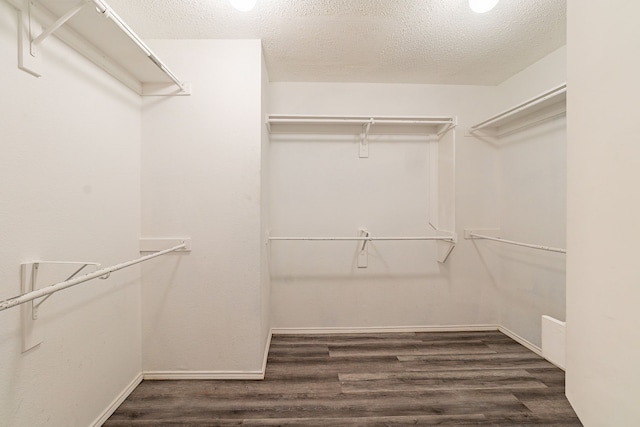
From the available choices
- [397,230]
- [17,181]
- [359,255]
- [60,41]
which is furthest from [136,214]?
[397,230]

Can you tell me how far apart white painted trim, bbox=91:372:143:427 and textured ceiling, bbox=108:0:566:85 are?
2362mm

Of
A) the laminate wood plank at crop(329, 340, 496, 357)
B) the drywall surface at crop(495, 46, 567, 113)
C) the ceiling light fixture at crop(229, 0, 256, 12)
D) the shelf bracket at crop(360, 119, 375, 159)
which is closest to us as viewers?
the ceiling light fixture at crop(229, 0, 256, 12)

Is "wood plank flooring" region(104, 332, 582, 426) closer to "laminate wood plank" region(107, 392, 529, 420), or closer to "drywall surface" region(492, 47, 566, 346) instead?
"laminate wood plank" region(107, 392, 529, 420)

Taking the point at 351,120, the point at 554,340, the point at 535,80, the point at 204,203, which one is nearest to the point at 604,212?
the point at 554,340

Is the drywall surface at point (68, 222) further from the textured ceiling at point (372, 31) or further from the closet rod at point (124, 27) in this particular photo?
the textured ceiling at point (372, 31)

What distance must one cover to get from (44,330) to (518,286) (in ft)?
10.8

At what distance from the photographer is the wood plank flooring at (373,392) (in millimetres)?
1532

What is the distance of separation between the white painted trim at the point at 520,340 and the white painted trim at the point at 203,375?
2.26m

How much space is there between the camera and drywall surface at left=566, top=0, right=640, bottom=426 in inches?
14.1

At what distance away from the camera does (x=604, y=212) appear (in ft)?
1.30

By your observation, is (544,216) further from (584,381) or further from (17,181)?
(17,181)

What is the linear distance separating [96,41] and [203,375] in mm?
2152

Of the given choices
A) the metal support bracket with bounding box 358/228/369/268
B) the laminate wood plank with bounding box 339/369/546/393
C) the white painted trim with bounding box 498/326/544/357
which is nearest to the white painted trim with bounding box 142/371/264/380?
the laminate wood plank with bounding box 339/369/546/393

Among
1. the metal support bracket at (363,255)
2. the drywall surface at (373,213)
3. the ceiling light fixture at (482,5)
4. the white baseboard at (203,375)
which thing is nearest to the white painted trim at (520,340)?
the drywall surface at (373,213)
